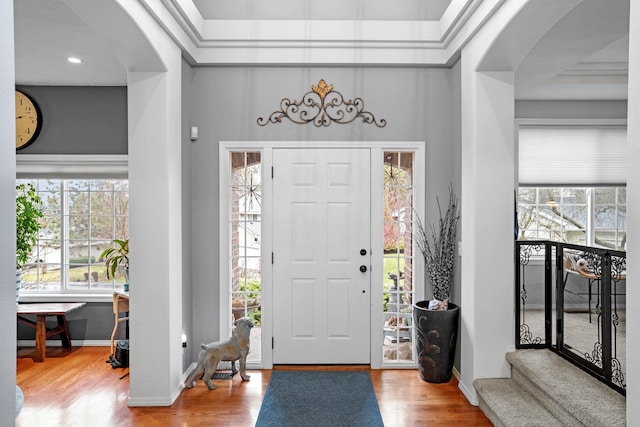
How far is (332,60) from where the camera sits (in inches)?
151

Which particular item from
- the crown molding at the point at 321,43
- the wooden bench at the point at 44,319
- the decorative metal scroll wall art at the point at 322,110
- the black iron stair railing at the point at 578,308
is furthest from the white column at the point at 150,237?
the black iron stair railing at the point at 578,308

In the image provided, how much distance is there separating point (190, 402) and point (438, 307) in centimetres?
205

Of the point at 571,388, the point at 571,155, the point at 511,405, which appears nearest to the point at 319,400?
the point at 511,405

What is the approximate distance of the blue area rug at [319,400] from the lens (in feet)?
9.76

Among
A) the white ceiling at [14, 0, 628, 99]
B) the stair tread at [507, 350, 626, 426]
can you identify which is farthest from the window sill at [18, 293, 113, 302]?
the stair tread at [507, 350, 626, 426]

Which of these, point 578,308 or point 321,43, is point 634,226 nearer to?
point 578,308

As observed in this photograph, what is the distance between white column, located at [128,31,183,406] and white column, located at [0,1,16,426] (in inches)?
74.0

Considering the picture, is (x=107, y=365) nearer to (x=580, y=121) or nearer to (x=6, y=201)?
(x=6, y=201)

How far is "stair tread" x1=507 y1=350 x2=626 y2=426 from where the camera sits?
7.65 feet

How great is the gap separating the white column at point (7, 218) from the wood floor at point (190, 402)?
73.3 inches

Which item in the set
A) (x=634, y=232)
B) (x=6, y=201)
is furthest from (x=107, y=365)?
(x=634, y=232)

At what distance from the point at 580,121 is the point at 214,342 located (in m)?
4.57

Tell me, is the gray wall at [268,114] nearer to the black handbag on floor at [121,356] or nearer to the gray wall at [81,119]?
the black handbag on floor at [121,356]

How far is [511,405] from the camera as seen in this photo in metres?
2.85
